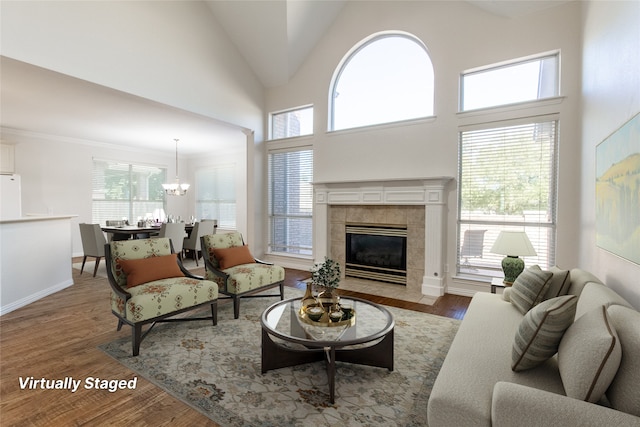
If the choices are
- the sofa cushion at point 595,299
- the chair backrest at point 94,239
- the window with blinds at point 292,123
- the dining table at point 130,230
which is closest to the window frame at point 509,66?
the window with blinds at point 292,123

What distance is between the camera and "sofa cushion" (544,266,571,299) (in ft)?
7.43

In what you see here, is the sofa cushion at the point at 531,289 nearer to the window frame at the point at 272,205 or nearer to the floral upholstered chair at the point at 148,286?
the floral upholstered chair at the point at 148,286

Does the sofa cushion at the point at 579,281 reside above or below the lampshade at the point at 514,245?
below

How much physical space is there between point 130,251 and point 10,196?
195 inches

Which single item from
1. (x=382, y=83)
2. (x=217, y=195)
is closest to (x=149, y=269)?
(x=382, y=83)

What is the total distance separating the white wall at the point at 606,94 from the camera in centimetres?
187

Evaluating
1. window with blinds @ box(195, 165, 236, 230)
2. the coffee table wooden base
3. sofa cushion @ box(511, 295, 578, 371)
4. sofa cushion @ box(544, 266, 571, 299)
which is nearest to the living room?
sofa cushion @ box(544, 266, 571, 299)

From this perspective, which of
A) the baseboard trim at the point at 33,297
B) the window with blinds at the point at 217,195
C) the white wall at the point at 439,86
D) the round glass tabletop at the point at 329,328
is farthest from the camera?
the window with blinds at the point at 217,195

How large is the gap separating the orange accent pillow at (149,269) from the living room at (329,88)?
562 mm

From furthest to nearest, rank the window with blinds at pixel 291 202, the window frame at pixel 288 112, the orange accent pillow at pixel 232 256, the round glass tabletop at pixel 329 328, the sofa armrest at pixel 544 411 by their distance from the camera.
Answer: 1. the window with blinds at pixel 291 202
2. the window frame at pixel 288 112
3. the orange accent pillow at pixel 232 256
4. the round glass tabletop at pixel 329 328
5. the sofa armrest at pixel 544 411

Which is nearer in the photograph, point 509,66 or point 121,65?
point 121,65

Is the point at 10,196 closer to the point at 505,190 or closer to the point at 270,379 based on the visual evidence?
the point at 270,379

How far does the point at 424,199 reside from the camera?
4426 mm

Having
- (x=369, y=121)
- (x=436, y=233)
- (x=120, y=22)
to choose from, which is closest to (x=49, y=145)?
(x=120, y=22)
